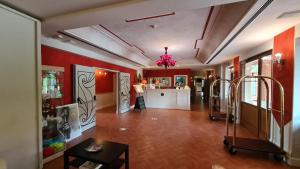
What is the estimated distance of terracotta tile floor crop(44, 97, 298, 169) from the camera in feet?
9.04

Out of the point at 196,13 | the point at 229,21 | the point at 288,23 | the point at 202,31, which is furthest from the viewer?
the point at 202,31

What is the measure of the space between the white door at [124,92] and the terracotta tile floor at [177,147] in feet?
6.35

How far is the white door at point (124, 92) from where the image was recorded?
23.4ft

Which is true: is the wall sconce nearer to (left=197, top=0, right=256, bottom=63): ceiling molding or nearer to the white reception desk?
(left=197, top=0, right=256, bottom=63): ceiling molding

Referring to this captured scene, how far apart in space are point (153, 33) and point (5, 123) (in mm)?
3665

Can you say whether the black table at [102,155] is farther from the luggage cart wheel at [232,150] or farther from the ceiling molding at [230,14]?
the ceiling molding at [230,14]

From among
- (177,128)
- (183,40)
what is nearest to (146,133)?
(177,128)

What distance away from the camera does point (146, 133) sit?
438 centimetres

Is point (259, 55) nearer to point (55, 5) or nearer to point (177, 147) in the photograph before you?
point (177, 147)

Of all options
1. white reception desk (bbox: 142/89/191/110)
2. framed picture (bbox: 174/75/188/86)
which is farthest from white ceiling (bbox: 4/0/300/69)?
framed picture (bbox: 174/75/188/86)

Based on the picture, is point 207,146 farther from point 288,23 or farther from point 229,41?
point 288,23

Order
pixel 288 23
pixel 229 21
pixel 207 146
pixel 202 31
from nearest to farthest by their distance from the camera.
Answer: pixel 288 23 → pixel 229 21 → pixel 207 146 → pixel 202 31

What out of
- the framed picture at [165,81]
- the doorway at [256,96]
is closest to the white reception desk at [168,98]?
the framed picture at [165,81]

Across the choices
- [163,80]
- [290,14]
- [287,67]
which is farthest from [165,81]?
[290,14]
